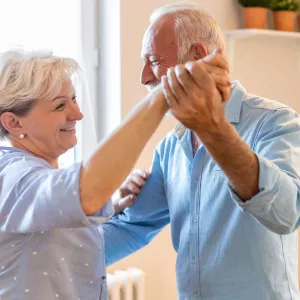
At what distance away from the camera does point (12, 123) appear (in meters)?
1.28

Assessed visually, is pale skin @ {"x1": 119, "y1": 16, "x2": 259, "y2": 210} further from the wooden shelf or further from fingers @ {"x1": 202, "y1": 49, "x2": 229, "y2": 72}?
the wooden shelf

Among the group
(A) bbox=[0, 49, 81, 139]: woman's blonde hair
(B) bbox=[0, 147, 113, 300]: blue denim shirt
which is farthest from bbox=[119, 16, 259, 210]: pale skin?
(A) bbox=[0, 49, 81, 139]: woman's blonde hair

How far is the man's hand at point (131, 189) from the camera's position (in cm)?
161

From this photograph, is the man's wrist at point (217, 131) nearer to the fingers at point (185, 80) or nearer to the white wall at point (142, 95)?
the fingers at point (185, 80)

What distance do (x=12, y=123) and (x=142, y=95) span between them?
104cm

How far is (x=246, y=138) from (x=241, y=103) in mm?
105

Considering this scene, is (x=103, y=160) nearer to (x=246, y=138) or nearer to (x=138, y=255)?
(x=246, y=138)

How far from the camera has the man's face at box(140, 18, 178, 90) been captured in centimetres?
144

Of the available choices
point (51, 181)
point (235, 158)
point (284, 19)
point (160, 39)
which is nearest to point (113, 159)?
point (51, 181)

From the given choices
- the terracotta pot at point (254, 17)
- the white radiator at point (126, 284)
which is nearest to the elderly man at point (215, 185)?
the white radiator at point (126, 284)

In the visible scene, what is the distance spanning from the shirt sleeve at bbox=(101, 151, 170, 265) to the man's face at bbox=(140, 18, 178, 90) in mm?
297

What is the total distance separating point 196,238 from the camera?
141 cm

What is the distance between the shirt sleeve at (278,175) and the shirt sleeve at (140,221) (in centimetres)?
43

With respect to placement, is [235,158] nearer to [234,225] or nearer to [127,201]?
[234,225]
